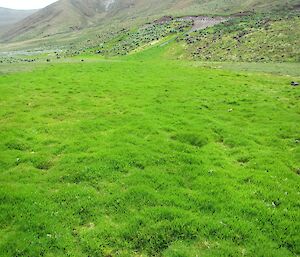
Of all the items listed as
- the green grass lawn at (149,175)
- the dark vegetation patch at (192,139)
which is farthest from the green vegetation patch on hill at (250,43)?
the dark vegetation patch at (192,139)

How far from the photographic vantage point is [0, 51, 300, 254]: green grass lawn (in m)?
14.7

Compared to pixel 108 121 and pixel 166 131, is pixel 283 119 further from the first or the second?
pixel 108 121

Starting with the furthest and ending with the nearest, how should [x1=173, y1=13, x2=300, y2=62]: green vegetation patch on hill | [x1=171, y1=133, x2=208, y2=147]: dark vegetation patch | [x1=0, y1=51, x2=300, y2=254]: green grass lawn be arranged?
[x1=173, y1=13, x2=300, y2=62]: green vegetation patch on hill
[x1=171, y1=133, x2=208, y2=147]: dark vegetation patch
[x1=0, y1=51, x2=300, y2=254]: green grass lawn

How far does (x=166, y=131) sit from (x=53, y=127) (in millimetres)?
9753

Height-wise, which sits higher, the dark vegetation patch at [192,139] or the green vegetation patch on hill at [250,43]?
the dark vegetation patch at [192,139]

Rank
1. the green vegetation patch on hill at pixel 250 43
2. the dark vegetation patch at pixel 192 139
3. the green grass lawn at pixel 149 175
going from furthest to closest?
the green vegetation patch on hill at pixel 250 43 < the dark vegetation patch at pixel 192 139 < the green grass lawn at pixel 149 175

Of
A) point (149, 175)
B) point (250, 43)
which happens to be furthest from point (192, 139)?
point (250, 43)

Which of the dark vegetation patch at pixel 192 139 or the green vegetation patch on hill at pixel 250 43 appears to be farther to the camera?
the green vegetation patch on hill at pixel 250 43

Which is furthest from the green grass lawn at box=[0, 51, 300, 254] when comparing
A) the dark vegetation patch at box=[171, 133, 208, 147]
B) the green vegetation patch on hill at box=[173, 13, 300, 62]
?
the green vegetation patch on hill at box=[173, 13, 300, 62]

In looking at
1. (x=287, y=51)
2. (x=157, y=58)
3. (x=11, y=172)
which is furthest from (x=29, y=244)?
(x=157, y=58)

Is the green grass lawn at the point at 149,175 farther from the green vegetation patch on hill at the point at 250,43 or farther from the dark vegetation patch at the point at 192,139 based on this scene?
the green vegetation patch on hill at the point at 250,43

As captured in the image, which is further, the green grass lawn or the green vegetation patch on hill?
the green vegetation patch on hill

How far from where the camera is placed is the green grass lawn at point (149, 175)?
1473 cm

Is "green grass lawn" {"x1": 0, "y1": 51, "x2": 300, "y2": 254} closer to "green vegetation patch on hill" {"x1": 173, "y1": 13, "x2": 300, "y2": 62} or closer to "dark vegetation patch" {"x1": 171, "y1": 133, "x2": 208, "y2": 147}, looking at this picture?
"dark vegetation patch" {"x1": 171, "y1": 133, "x2": 208, "y2": 147}
